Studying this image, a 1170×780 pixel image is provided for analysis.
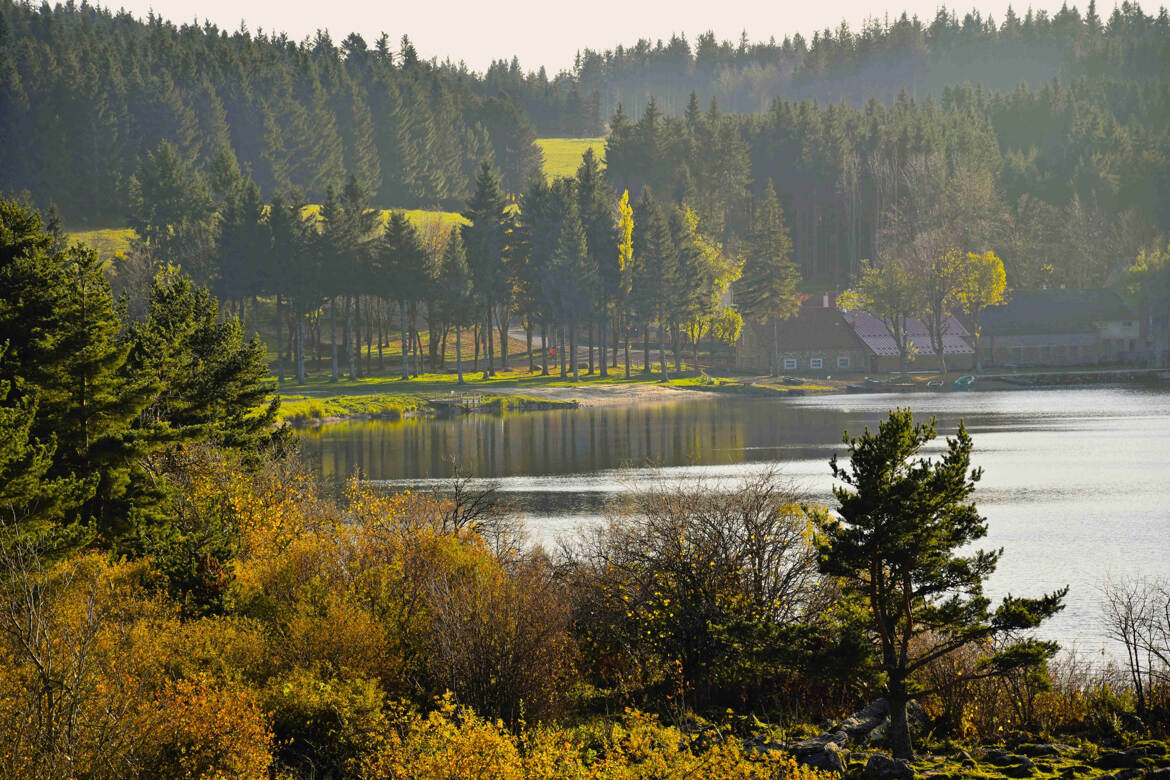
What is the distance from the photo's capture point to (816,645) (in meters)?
25.6

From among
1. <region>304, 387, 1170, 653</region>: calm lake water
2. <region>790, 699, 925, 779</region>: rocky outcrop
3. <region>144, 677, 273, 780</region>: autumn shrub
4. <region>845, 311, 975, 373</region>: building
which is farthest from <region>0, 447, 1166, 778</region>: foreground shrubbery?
<region>845, 311, 975, 373</region>: building

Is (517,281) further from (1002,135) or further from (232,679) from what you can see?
(1002,135)

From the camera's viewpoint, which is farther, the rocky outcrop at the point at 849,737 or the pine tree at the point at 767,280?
the pine tree at the point at 767,280

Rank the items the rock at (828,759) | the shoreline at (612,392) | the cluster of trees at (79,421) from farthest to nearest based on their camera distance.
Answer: the shoreline at (612,392) → the cluster of trees at (79,421) → the rock at (828,759)

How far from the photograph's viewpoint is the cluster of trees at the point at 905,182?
508ft

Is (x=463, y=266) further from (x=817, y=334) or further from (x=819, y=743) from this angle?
(x=819, y=743)

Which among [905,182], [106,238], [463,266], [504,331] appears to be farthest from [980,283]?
[106,238]

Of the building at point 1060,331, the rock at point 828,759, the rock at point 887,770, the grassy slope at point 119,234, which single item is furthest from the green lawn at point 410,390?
the rock at point 887,770

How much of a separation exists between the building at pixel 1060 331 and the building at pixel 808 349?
1529cm

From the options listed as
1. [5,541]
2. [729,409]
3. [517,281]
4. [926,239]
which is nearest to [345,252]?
[517,281]

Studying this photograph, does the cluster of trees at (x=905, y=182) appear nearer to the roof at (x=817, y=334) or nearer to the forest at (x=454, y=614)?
the roof at (x=817, y=334)

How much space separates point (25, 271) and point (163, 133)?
137m

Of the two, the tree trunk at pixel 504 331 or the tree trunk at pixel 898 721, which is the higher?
the tree trunk at pixel 504 331

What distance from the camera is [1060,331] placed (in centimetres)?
13625
